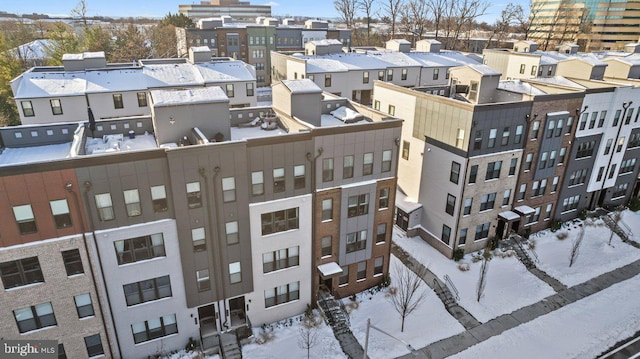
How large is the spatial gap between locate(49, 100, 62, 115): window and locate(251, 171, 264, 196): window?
34.8 m

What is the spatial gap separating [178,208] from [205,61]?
4526 cm

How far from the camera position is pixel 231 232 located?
2683cm

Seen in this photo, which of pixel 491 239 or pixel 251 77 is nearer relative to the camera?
pixel 491 239

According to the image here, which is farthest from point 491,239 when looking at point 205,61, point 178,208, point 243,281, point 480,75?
point 205,61

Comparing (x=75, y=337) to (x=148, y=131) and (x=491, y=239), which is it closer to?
(x=148, y=131)

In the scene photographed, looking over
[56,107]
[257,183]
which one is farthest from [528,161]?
[56,107]

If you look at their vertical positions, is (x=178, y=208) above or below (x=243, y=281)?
above

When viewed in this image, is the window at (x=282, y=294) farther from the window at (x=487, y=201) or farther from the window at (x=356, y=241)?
the window at (x=487, y=201)

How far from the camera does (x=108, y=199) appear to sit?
74.5 feet

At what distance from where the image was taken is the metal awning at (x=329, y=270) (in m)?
30.4

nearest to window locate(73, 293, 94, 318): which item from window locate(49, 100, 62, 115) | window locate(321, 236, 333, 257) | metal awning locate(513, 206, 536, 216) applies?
window locate(321, 236, 333, 257)

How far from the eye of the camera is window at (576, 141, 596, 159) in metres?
44.4

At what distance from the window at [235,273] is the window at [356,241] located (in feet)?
30.4

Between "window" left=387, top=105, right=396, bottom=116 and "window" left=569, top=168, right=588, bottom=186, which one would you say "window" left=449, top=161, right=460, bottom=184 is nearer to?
"window" left=387, top=105, right=396, bottom=116
